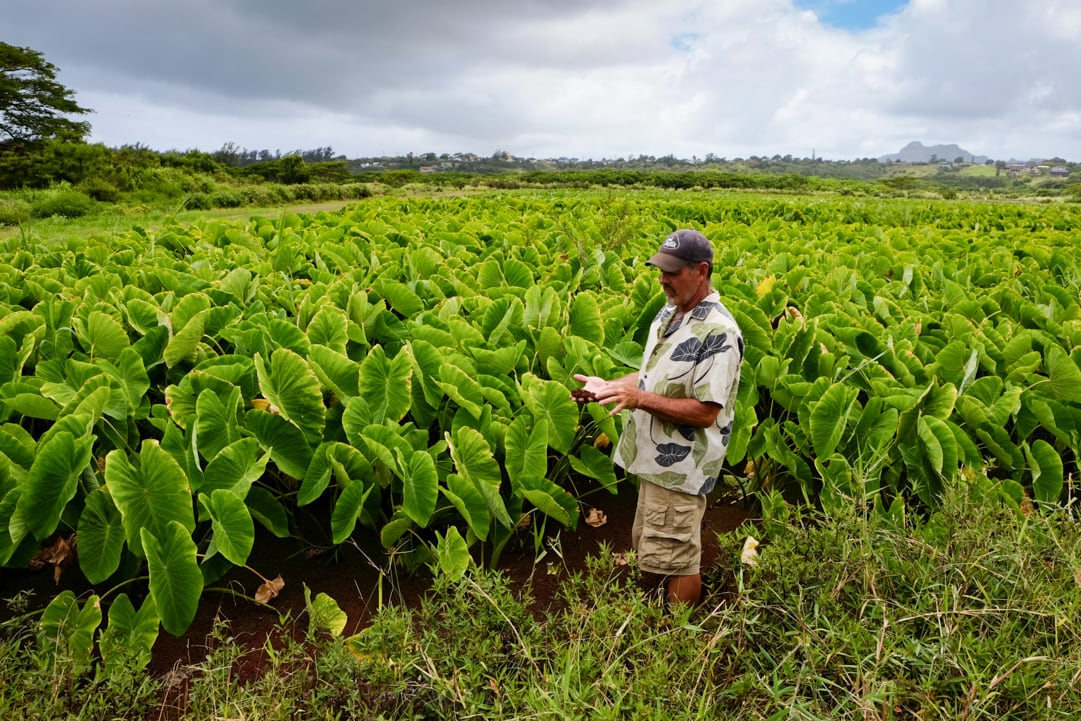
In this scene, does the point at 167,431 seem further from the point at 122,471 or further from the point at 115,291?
the point at 115,291

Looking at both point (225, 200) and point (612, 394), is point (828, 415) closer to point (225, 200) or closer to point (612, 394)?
point (612, 394)

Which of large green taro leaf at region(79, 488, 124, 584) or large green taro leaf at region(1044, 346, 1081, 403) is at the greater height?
large green taro leaf at region(1044, 346, 1081, 403)

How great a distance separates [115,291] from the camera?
3213mm

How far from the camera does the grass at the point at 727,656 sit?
1.53m

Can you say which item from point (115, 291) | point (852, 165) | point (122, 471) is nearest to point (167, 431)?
point (122, 471)

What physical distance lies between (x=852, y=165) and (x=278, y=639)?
16060cm

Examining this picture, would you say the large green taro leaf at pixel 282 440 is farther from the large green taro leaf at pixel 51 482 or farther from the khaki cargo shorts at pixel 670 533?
the khaki cargo shorts at pixel 670 533

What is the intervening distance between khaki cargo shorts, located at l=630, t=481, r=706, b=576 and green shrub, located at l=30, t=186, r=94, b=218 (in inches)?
632

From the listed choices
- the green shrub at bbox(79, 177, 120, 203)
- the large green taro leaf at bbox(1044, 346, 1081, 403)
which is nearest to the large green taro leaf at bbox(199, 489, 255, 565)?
the large green taro leaf at bbox(1044, 346, 1081, 403)

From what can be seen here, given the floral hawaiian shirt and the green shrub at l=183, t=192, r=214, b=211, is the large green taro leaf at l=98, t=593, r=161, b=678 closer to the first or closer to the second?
the floral hawaiian shirt

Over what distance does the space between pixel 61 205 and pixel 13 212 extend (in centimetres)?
235

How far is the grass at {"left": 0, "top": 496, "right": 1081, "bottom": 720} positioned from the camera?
1525 mm

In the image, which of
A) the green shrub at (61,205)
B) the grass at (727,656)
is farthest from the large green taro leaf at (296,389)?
the green shrub at (61,205)

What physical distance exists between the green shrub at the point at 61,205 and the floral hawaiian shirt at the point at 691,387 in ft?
52.4
